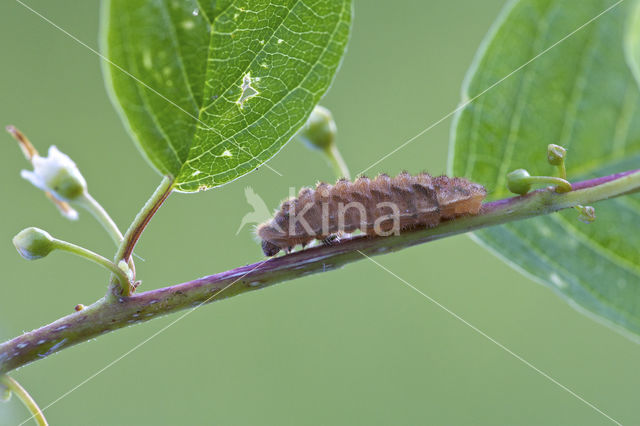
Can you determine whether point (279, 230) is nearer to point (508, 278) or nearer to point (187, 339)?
point (187, 339)

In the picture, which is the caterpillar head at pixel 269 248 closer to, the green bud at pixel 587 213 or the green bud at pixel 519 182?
the green bud at pixel 519 182

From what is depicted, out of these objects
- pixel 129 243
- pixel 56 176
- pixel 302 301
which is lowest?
pixel 302 301

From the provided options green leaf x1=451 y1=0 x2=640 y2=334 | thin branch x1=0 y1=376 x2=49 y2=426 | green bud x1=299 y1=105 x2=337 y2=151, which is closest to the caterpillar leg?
green bud x1=299 y1=105 x2=337 y2=151

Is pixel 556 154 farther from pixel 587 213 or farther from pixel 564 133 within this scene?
pixel 564 133

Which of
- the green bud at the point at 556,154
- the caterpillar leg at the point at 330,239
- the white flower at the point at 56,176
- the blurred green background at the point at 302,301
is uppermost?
the white flower at the point at 56,176

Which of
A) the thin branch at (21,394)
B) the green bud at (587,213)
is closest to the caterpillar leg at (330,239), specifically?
the green bud at (587,213)

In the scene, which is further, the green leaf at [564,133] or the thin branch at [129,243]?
the green leaf at [564,133]

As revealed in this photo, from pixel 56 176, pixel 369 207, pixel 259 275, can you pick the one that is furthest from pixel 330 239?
pixel 56 176
